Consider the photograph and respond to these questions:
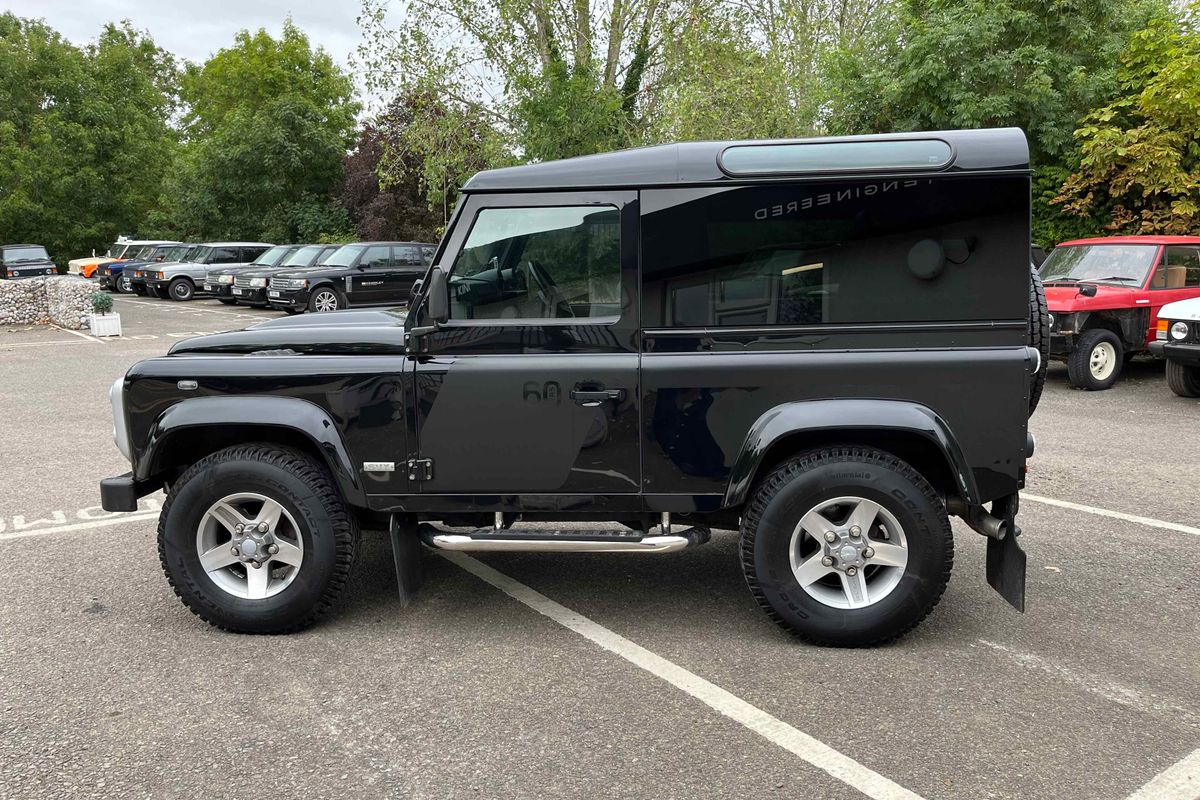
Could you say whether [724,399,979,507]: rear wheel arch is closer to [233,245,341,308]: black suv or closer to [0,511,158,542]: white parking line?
[0,511,158,542]: white parking line

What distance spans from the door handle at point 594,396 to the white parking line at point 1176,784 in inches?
88.5

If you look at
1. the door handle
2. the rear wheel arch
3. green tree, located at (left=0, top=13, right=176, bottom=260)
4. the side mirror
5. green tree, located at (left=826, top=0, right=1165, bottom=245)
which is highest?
green tree, located at (left=0, top=13, right=176, bottom=260)

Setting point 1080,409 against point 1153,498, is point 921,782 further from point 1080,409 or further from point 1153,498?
point 1080,409

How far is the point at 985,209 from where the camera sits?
3.89 metres

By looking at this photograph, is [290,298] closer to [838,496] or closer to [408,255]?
[408,255]

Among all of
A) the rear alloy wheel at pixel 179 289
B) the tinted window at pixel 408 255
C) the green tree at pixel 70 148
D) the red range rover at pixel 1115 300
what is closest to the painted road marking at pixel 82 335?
the tinted window at pixel 408 255

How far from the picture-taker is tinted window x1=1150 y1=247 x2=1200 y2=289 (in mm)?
11703

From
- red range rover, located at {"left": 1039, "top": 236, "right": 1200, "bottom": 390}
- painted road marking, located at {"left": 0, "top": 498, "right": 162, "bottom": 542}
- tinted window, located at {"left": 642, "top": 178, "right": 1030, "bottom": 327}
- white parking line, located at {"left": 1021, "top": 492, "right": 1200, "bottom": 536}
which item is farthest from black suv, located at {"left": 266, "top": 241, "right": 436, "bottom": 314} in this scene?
tinted window, located at {"left": 642, "top": 178, "right": 1030, "bottom": 327}

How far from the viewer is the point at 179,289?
29.0m

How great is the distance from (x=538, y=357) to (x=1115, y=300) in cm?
957

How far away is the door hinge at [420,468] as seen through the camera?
4184 millimetres

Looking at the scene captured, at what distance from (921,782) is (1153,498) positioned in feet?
14.1

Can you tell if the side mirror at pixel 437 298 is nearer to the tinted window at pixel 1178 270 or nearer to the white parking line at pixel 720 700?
the white parking line at pixel 720 700

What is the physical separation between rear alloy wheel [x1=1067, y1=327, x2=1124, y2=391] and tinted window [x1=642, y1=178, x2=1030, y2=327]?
8.40 meters
